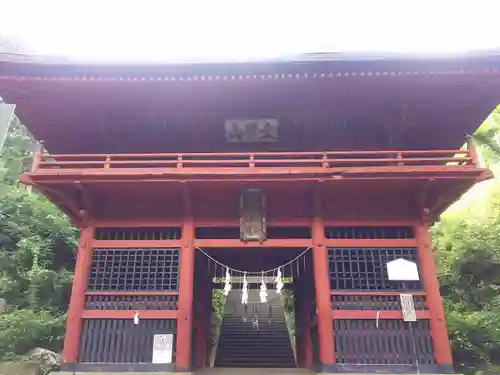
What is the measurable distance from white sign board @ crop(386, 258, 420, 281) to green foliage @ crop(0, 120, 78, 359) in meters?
9.44

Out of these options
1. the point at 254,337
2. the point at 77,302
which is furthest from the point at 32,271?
the point at 254,337

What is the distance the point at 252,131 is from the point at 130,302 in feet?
15.6

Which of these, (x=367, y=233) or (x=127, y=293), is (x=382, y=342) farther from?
(x=127, y=293)

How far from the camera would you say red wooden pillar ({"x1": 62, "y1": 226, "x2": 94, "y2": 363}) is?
8.01 metres

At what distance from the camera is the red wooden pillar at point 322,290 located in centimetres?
792

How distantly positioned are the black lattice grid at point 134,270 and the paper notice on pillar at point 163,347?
96cm

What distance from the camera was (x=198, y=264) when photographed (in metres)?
11.1

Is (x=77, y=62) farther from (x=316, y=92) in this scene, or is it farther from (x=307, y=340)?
(x=307, y=340)

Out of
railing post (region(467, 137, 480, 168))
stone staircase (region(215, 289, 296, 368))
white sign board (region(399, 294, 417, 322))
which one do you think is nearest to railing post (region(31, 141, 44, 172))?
white sign board (region(399, 294, 417, 322))

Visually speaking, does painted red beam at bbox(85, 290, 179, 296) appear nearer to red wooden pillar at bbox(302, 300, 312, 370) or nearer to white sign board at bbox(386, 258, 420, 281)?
red wooden pillar at bbox(302, 300, 312, 370)

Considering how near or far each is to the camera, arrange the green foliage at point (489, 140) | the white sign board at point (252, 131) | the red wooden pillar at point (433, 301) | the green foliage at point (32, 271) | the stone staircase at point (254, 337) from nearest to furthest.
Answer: the red wooden pillar at point (433, 301) < the white sign board at point (252, 131) < the green foliage at point (32, 271) < the stone staircase at point (254, 337) < the green foliage at point (489, 140)

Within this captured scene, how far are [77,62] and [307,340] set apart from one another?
9.76 metres

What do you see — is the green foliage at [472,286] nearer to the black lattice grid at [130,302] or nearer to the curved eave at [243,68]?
the curved eave at [243,68]

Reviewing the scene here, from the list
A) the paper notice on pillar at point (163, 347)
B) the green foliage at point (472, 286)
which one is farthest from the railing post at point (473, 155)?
the paper notice on pillar at point (163, 347)
